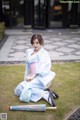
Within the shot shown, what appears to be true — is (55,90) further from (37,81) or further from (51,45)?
(51,45)

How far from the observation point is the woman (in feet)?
18.1

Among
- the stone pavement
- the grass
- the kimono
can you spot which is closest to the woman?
the kimono

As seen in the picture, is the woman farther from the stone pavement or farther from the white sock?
the stone pavement

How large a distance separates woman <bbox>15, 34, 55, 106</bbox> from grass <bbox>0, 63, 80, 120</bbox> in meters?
0.15

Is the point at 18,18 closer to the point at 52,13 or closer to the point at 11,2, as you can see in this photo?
the point at 11,2

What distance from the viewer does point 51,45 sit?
37.8 feet

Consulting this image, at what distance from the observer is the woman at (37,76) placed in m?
5.51

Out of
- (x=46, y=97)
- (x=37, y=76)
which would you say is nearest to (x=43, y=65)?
(x=37, y=76)

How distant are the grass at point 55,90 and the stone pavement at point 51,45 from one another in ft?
3.61

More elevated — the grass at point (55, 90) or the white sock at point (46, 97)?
the white sock at point (46, 97)

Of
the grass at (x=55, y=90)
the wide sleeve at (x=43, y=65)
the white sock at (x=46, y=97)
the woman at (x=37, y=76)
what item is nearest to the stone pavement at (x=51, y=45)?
the grass at (x=55, y=90)

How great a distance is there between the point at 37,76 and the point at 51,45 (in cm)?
596

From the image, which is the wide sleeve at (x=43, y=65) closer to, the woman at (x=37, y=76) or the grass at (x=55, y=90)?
the woman at (x=37, y=76)

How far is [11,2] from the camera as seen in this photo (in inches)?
648
